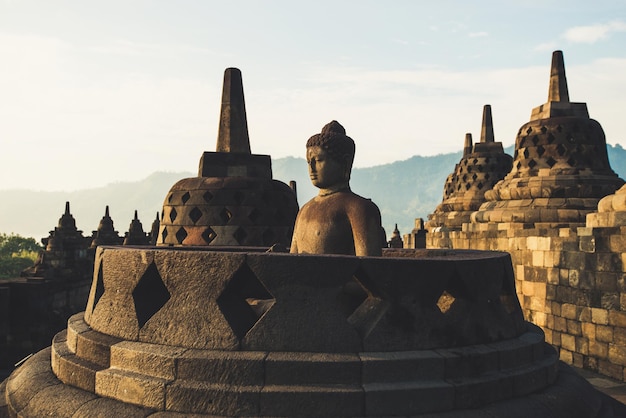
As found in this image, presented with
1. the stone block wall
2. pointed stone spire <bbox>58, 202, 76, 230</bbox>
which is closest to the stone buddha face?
the stone block wall

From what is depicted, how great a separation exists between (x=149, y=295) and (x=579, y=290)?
6666 millimetres

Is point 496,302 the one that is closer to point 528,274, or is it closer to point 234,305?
point 234,305

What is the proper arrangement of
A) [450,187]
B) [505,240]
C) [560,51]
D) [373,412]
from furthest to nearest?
[450,187] < [560,51] < [505,240] < [373,412]

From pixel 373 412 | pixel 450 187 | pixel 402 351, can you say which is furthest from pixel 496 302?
pixel 450 187

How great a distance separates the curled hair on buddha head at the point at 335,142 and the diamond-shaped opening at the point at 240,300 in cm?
131

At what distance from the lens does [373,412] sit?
2.92m

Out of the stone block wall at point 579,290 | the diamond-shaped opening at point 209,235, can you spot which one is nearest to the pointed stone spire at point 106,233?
the diamond-shaped opening at point 209,235

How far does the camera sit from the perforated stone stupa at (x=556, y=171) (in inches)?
438

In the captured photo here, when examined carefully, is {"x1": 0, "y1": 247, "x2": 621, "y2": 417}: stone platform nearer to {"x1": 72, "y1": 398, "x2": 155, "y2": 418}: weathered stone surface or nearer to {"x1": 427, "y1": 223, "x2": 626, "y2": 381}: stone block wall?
{"x1": 72, "y1": 398, "x2": 155, "y2": 418}: weathered stone surface

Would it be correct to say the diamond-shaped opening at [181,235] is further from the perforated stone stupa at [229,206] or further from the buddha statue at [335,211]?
the buddha statue at [335,211]

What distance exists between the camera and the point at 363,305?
3354 mm

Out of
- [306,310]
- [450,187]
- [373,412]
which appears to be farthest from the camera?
[450,187]

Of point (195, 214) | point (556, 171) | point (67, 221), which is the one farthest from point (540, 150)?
point (67, 221)

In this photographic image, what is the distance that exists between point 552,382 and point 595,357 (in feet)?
14.8
